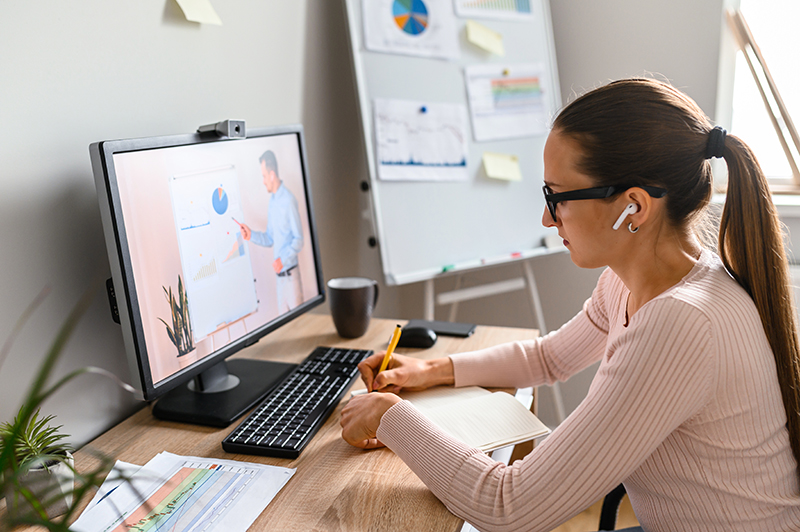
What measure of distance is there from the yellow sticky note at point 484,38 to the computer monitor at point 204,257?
775 millimetres

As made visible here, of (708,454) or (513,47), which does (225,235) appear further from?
(513,47)

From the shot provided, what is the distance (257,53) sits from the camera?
4.49ft

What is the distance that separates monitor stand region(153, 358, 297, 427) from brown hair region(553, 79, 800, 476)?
2.17 ft

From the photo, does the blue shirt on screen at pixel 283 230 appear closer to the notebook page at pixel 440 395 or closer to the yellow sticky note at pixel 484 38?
the notebook page at pixel 440 395

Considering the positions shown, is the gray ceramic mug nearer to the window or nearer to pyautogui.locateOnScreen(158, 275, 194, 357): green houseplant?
pyautogui.locateOnScreen(158, 275, 194, 357): green houseplant

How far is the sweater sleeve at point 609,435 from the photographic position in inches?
27.8

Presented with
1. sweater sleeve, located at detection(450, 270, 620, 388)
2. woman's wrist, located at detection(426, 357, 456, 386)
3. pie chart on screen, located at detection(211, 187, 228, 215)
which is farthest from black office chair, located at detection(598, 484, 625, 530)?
pie chart on screen, located at detection(211, 187, 228, 215)

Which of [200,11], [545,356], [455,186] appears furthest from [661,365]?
[455,186]

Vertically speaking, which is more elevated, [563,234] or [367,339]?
[563,234]

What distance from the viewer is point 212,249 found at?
97cm

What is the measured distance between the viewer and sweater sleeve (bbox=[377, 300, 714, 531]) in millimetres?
706

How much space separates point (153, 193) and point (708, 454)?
841mm

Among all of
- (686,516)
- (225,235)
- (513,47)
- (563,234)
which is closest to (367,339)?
(225,235)

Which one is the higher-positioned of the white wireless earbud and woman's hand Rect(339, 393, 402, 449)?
the white wireless earbud
